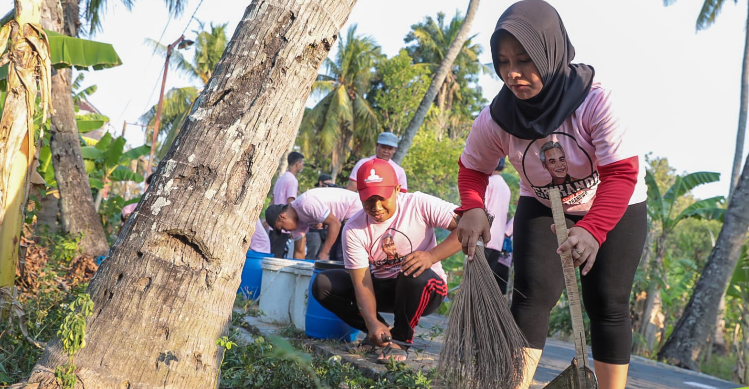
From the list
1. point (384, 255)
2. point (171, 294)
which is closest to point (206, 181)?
point (171, 294)

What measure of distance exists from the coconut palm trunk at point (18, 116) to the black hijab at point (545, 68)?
121 inches

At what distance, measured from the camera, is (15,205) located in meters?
4.08

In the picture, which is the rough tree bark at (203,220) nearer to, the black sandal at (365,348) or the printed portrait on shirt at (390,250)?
the printed portrait on shirt at (390,250)

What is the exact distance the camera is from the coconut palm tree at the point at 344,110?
27.6 meters

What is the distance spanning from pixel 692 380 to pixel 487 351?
166 inches

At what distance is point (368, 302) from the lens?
3.98m

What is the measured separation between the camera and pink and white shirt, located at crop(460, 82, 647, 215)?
2.39 m

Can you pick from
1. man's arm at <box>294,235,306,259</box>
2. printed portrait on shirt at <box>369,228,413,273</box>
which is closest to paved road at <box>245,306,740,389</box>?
printed portrait on shirt at <box>369,228,413,273</box>

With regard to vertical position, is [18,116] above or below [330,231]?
above

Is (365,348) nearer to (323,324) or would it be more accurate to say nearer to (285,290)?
(323,324)

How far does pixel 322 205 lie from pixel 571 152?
379 cm

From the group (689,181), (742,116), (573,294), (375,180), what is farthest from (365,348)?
(742,116)

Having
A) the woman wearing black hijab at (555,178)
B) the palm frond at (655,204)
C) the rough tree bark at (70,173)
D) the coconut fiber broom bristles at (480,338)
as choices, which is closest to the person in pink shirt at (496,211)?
the coconut fiber broom bristles at (480,338)

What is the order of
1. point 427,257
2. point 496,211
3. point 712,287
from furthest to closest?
point 712,287 < point 496,211 < point 427,257
